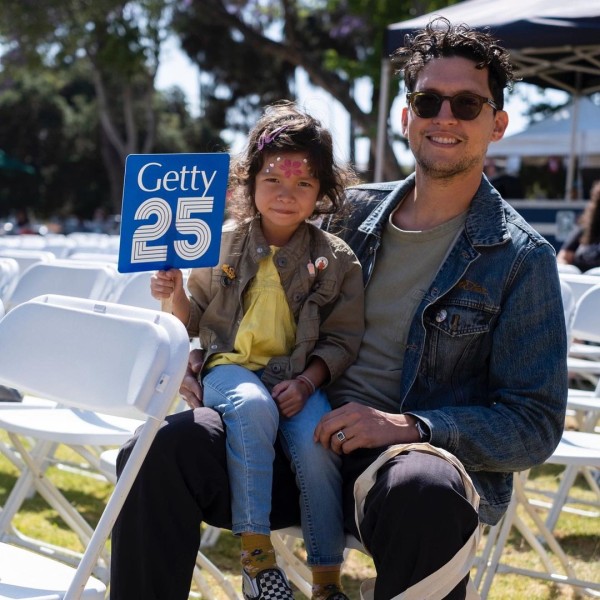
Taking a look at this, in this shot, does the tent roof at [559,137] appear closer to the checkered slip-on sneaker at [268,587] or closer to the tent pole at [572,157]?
the tent pole at [572,157]

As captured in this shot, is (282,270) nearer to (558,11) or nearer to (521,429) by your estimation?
(521,429)

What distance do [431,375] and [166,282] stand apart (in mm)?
692

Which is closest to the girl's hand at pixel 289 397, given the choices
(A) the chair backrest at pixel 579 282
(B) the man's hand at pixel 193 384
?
(B) the man's hand at pixel 193 384

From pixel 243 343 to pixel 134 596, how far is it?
2.27ft

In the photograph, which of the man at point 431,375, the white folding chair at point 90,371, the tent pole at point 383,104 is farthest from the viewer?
the tent pole at point 383,104

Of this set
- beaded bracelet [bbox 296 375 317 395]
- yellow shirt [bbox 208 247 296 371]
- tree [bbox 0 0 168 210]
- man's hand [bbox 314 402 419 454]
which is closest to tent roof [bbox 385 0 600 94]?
yellow shirt [bbox 208 247 296 371]

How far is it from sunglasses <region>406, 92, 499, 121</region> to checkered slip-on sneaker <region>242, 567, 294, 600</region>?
1.21 meters

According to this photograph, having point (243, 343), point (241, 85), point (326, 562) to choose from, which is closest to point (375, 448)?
point (326, 562)

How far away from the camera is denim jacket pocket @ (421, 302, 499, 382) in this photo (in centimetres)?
255

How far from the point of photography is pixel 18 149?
43.4 metres

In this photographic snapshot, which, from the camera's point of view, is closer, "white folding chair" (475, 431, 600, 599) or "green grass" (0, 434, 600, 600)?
"white folding chair" (475, 431, 600, 599)

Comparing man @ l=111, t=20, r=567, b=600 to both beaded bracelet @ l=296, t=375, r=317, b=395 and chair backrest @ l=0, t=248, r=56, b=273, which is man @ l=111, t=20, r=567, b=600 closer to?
beaded bracelet @ l=296, t=375, r=317, b=395

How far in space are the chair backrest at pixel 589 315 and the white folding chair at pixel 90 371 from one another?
2145 millimetres

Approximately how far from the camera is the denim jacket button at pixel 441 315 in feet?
8.45
